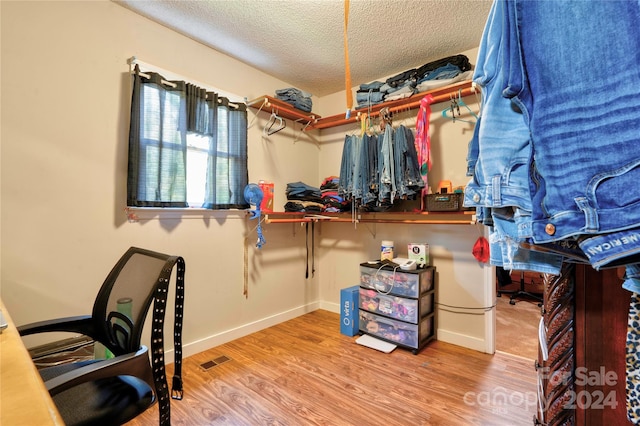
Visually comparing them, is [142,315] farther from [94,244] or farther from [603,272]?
[603,272]

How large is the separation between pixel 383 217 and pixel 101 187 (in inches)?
92.6

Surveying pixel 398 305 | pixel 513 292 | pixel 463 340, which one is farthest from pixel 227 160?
pixel 513 292

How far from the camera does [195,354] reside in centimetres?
239

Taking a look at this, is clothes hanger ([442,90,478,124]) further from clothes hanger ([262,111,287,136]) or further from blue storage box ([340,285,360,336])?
blue storage box ([340,285,360,336])

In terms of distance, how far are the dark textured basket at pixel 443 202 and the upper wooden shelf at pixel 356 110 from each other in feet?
2.61

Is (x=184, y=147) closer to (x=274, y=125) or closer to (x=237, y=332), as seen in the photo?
(x=274, y=125)

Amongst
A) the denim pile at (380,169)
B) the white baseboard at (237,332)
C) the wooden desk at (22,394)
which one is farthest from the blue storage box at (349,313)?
the wooden desk at (22,394)

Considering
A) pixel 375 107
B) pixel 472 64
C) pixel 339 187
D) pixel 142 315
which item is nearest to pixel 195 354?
pixel 142 315

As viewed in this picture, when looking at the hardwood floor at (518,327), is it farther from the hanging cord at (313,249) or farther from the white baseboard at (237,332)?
the hanging cord at (313,249)

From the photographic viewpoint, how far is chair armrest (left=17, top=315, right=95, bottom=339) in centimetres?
117

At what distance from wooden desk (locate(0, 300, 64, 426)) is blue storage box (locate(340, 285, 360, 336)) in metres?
2.33

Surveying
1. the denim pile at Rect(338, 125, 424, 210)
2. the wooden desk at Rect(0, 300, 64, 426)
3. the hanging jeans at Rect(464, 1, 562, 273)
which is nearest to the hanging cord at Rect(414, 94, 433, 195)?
the denim pile at Rect(338, 125, 424, 210)

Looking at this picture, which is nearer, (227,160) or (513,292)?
(227,160)

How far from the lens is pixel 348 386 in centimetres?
195
